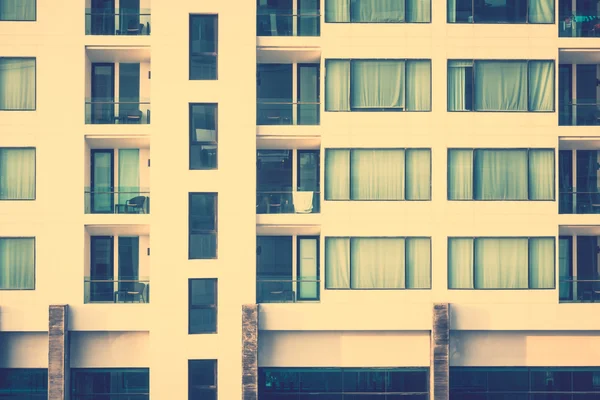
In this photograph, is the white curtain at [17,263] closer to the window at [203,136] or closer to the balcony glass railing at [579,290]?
the window at [203,136]

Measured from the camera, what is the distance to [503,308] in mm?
27953

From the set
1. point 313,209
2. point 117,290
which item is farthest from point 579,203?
point 117,290

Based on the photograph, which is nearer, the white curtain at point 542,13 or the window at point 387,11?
the window at point 387,11

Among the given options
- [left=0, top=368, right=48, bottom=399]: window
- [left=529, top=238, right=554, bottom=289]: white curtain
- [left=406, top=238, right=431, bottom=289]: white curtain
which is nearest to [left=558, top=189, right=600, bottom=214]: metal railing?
[left=529, top=238, right=554, bottom=289]: white curtain

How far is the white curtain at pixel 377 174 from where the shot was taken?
1105 inches

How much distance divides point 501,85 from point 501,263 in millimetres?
6436

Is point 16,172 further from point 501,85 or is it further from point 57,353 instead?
point 501,85

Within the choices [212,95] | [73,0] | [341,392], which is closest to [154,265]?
[212,95]

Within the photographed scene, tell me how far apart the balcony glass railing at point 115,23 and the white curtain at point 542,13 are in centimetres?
1395

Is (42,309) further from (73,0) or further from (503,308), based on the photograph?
(503,308)

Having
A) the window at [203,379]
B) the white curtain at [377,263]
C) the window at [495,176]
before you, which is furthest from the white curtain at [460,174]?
the window at [203,379]

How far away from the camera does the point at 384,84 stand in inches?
1110

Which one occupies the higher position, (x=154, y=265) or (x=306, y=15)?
(x=306, y=15)

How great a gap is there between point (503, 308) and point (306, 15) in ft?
41.7
